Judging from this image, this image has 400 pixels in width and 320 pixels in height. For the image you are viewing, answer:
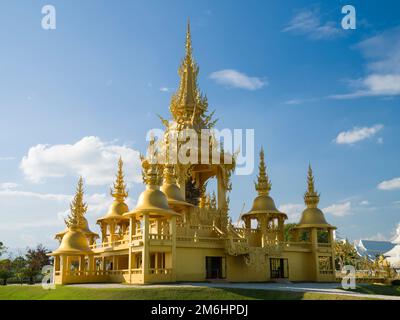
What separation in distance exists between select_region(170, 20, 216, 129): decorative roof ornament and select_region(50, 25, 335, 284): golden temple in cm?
8

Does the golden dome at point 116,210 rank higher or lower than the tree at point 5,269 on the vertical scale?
higher

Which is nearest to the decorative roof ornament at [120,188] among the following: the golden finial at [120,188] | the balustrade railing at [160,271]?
the golden finial at [120,188]

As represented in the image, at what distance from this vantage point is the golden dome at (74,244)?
28119mm

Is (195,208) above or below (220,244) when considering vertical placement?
above

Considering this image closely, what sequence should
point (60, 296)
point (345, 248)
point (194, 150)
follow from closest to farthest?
point (60, 296) → point (194, 150) → point (345, 248)

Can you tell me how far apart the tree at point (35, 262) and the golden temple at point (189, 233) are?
35.7 feet

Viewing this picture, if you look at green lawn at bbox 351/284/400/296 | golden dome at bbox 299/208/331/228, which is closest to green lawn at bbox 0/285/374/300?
green lawn at bbox 351/284/400/296

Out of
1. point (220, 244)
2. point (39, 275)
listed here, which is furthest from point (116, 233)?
point (39, 275)

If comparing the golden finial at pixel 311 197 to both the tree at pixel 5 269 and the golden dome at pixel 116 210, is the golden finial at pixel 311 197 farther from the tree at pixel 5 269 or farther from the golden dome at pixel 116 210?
the tree at pixel 5 269

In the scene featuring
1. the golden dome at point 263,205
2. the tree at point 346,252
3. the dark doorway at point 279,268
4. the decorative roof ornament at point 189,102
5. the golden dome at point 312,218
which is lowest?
the dark doorway at point 279,268

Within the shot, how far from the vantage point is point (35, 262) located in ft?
147
